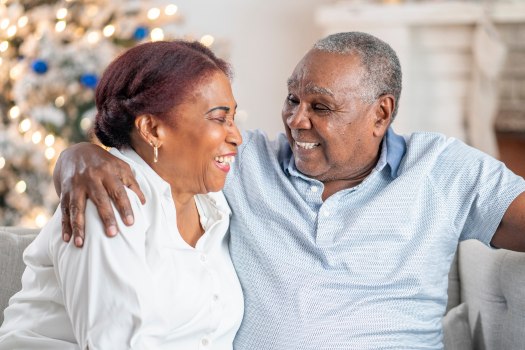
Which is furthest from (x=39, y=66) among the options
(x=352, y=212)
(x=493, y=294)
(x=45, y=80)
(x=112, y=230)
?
(x=493, y=294)

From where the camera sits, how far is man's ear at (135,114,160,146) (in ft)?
5.13

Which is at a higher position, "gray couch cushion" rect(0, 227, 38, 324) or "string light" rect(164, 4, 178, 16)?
"string light" rect(164, 4, 178, 16)

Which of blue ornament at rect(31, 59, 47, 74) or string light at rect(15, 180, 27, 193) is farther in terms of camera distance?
string light at rect(15, 180, 27, 193)

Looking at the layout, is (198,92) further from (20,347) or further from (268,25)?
(268,25)

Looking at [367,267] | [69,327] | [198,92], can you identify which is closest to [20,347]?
[69,327]

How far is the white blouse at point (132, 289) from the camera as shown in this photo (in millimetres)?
1375

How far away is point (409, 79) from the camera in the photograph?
14.4 feet

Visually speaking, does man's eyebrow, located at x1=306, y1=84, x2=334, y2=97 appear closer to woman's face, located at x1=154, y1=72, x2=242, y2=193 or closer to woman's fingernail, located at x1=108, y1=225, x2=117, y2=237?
woman's face, located at x1=154, y1=72, x2=242, y2=193

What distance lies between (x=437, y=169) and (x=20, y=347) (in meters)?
0.99

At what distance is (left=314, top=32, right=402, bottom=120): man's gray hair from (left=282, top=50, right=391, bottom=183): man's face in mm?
15

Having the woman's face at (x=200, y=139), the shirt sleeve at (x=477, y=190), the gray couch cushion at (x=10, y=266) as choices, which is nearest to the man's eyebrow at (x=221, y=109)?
the woman's face at (x=200, y=139)

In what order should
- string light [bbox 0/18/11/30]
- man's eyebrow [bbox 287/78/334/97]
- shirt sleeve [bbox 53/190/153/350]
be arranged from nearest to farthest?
1. shirt sleeve [bbox 53/190/153/350]
2. man's eyebrow [bbox 287/78/334/97]
3. string light [bbox 0/18/11/30]

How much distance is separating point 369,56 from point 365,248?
1.51 feet

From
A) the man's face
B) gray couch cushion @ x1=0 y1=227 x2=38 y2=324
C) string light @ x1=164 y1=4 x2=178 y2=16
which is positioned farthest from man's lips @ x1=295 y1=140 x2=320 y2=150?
string light @ x1=164 y1=4 x2=178 y2=16
